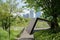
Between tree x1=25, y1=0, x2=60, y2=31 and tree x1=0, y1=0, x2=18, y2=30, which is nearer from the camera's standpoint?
tree x1=25, y1=0, x2=60, y2=31

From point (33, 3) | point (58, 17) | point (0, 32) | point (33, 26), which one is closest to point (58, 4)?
point (58, 17)

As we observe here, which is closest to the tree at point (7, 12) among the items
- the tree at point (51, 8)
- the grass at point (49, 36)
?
the tree at point (51, 8)

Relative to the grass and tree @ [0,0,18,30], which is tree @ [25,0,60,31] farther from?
tree @ [0,0,18,30]

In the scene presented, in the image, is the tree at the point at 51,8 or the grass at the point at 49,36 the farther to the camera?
the tree at the point at 51,8

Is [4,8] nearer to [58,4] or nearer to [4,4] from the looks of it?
[4,4]

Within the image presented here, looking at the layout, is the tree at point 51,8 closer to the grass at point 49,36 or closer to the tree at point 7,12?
the grass at point 49,36

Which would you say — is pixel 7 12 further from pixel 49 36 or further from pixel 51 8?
pixel 49 36

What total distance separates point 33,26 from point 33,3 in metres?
6.43

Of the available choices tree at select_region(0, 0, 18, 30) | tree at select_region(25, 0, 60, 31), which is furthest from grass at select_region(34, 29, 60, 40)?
tree at select_region(0, 0, 18, 30)

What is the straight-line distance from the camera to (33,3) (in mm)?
11703

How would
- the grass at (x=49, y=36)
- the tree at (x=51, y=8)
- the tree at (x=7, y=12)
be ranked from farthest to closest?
the tree at (x=7, y=12), the tree at (x=51, y=8), the grass at (x=49, y=36)

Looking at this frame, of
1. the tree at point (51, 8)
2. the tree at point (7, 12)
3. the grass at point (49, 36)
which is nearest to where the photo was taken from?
the grass at point (49, 36)

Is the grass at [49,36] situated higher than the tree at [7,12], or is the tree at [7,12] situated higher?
the grass at [49,36]

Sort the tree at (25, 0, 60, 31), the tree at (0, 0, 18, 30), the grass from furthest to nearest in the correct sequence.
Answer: the tree at (0, 0, 18, 30) → the tree at (25, 0, 60, 31) → the grass
